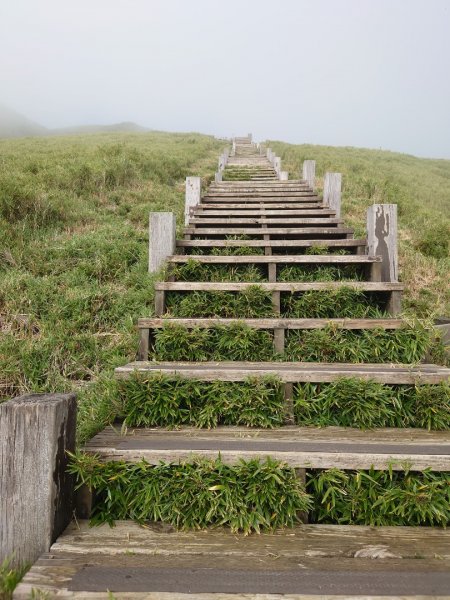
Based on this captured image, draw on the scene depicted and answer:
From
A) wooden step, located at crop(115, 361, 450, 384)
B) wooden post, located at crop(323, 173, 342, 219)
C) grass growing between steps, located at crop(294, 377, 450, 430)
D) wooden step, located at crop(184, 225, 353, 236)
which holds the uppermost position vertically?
wooden post, located at crop(323, 173, 342, 219)

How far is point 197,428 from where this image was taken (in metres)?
2.41

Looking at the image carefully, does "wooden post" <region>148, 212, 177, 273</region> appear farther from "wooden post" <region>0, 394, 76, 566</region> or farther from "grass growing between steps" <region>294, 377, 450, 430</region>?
"wooden post" <region>0, 394, 76, 566</region>

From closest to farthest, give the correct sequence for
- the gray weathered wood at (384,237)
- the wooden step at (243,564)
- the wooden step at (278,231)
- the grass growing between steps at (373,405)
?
the wooden step at (243,564) → the grass growing between steps at (373,405) → the gray weathered wood at (384,237) → the wooden step at (278,231)

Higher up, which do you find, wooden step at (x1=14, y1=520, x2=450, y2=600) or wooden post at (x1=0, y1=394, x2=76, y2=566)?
wooden post at (x1=0, y1=394, x2=76, y2=566)

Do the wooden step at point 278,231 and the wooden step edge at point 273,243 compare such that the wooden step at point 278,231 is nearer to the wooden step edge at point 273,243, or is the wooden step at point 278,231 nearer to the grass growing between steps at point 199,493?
the wooden step edge at point 273,243

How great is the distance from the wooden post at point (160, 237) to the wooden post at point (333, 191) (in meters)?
2.81

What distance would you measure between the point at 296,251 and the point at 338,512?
124 inches

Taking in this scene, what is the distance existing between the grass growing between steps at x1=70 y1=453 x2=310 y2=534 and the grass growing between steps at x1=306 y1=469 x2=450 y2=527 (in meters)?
0.13

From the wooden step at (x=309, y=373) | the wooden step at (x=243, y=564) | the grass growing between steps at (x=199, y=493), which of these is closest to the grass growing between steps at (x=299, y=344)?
the wooden step at (x=309, y=373)

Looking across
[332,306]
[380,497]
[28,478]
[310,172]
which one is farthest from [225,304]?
[310,172]

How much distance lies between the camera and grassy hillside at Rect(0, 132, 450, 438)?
3463mm

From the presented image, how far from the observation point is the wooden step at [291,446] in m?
1.94

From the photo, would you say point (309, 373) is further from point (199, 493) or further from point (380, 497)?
point (199, 493)

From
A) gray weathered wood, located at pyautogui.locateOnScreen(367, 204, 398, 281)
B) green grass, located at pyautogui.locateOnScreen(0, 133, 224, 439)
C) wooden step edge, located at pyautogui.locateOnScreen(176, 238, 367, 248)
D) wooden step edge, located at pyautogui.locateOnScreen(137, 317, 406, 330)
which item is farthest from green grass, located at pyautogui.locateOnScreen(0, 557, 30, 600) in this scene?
gray weathered wood, located at pyautogui.locateOnScreen(367, 204, 398, 281)
